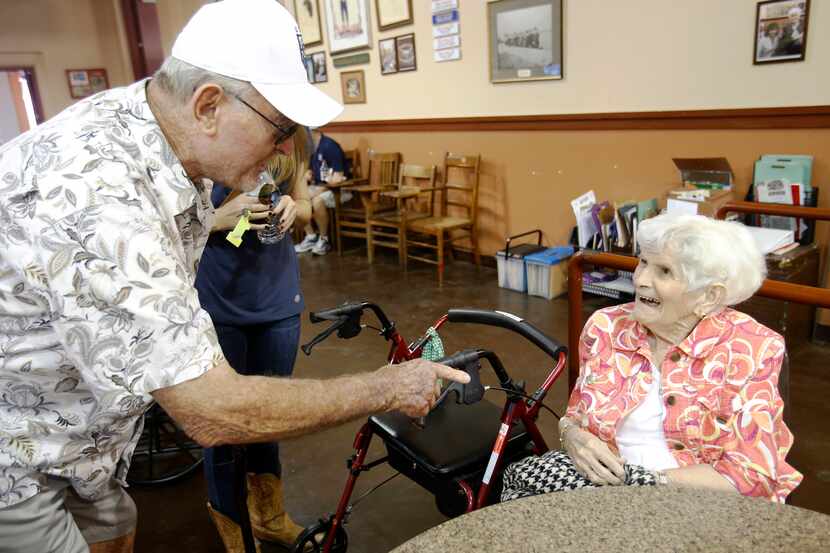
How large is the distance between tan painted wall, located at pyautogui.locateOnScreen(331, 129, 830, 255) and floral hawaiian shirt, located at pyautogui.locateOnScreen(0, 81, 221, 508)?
3423 mm

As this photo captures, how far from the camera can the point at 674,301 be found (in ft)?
4.82

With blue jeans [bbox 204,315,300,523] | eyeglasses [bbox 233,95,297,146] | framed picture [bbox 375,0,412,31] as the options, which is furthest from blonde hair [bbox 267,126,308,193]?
framed picture [bbox 375,0,412,31]

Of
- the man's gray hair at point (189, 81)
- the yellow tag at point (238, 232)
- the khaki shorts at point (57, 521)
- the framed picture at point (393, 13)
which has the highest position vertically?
the framed picture at point (393, 13)

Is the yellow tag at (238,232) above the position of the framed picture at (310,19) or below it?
below

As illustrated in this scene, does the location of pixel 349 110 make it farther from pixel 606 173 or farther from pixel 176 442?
pixel 176 442

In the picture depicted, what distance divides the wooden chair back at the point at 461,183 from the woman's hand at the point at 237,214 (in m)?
3.46

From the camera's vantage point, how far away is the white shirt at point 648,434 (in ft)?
4.75

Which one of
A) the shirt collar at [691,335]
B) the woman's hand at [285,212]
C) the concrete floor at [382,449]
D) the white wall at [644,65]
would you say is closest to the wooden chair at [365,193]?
the white wall at [644,65]

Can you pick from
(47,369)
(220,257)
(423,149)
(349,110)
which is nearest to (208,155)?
(47,369)

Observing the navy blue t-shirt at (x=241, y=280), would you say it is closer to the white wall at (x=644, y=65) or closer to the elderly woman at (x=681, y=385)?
the elderly woman at (x=681, y=385)

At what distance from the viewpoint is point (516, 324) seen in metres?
1.58

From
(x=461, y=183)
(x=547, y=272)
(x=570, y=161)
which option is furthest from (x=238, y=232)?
(x=461, y=183)

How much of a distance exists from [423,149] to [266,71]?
465 cm

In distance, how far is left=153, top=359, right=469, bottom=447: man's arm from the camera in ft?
3.01
